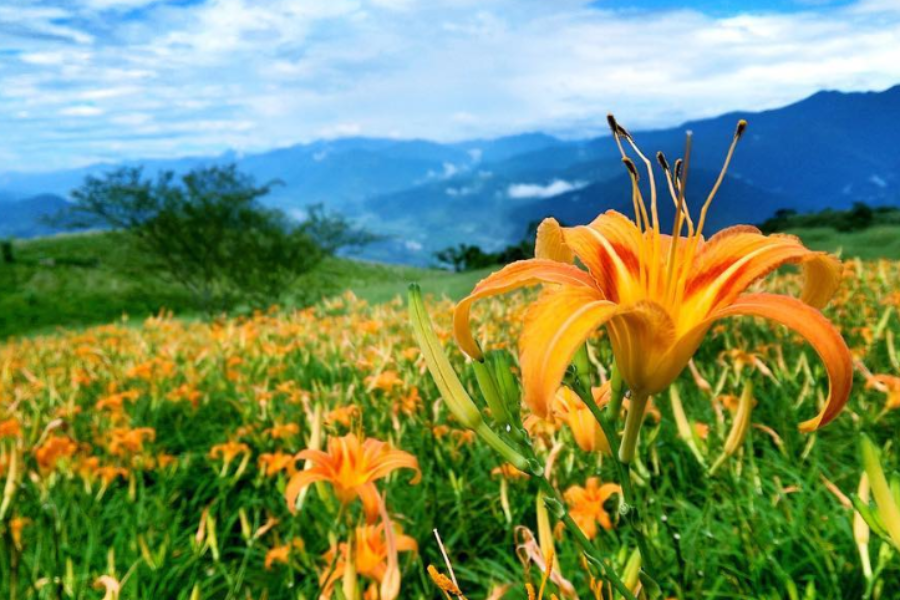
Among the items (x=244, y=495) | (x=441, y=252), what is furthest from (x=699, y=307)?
(x=441, y=252)

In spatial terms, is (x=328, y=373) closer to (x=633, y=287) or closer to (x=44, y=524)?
(x=44, y=524)

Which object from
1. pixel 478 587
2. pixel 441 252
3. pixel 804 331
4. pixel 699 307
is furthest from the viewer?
pixel 441 252

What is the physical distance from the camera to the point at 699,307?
836 mm

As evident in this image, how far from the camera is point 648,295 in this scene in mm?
864

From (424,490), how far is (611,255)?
1.82 m

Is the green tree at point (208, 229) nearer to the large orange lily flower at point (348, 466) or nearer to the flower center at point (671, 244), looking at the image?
the large orange lily flower at point (348, 466)

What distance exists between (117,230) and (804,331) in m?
25.2

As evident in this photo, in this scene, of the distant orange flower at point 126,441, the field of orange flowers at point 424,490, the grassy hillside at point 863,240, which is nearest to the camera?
the field of orange flowers at point 424,490

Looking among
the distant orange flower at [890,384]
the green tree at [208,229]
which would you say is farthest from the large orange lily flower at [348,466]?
the green tree at [208,229]

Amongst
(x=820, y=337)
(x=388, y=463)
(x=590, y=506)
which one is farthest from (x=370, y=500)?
(x=820, y=337)

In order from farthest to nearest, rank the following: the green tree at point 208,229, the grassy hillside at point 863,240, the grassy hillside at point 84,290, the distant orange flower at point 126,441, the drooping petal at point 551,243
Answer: the grassy hillside at point 84,290 < the green tree at point 208,229 < the grassy hillside at point 863,240 < the distant orange flower at point 126,441 < the drooping petal at point 551,243

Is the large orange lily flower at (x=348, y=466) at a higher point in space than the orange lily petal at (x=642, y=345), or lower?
lower

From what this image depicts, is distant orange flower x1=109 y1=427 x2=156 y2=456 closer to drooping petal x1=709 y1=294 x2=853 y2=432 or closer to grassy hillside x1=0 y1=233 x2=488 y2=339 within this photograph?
drooping petal x1=709 y1=294 x2=853 y2=432

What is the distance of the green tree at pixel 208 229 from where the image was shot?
59.8 feet
